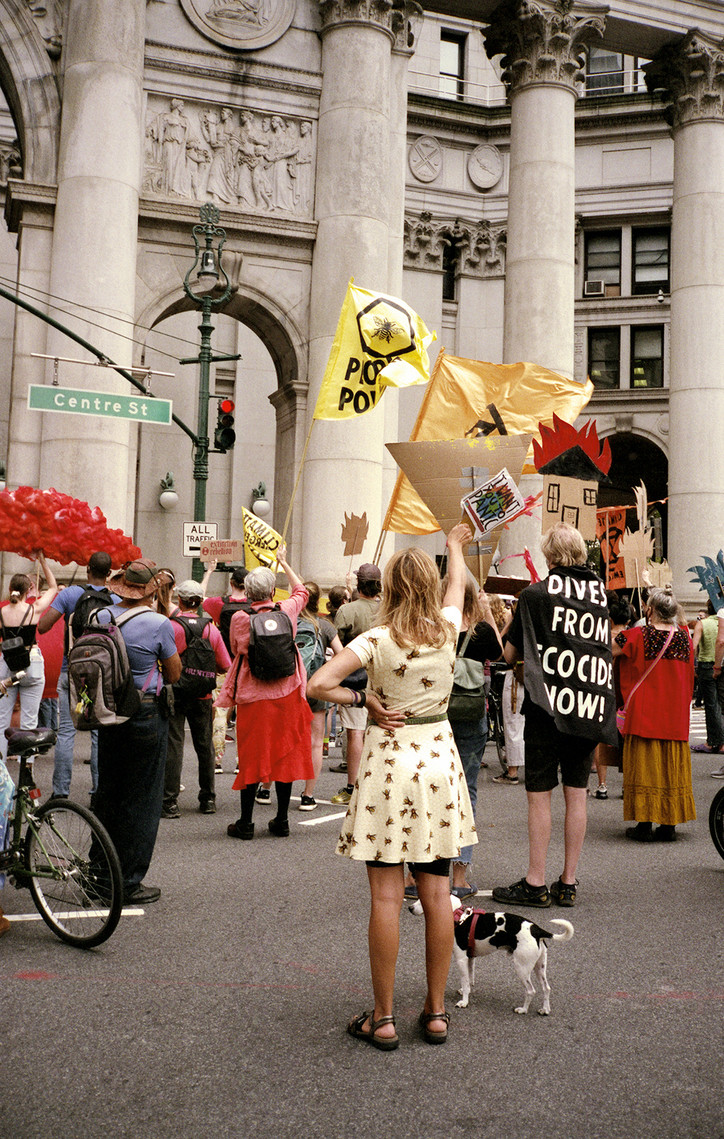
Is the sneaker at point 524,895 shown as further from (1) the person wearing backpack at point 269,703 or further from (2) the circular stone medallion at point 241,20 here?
(2) the circular stone medallion at point 241,20

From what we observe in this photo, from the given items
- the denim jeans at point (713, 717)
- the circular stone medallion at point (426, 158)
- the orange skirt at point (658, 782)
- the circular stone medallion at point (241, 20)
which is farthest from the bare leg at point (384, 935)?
the circular stone medallion at point (426, 158)

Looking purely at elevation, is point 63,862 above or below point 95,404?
below

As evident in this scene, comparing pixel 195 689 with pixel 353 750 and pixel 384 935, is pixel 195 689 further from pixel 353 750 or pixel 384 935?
pixel 384 935

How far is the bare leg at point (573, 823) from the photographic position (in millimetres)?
6316

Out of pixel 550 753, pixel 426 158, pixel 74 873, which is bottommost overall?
pixel 74 873

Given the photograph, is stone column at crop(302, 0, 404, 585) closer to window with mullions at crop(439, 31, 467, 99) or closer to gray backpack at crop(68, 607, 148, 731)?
gray backpack at crop(68, 607, 148, 731)

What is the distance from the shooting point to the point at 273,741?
8422mm

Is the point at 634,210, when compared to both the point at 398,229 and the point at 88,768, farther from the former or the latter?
the point at 88,768

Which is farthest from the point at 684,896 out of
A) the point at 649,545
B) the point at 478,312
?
the point at 478,312

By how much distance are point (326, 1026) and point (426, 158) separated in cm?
3284

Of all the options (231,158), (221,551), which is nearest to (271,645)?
(221,551)

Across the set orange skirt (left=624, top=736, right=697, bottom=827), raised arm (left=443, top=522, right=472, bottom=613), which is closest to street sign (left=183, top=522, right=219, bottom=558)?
orange skirt (left=624, top=736, right=697, bottom=827)

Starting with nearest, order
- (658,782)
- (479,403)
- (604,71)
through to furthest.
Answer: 1. (658,782)
2. (479,403)
3. (604,71)

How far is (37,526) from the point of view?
908 cm
